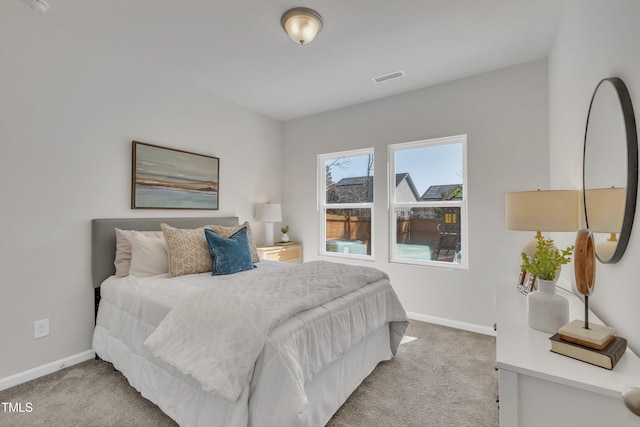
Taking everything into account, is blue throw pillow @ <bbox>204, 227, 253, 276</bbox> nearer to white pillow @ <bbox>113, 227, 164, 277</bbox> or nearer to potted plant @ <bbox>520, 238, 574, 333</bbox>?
white pillow @ <bbox>113, 227, 164, 277</bbox>

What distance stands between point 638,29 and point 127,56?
3.52m

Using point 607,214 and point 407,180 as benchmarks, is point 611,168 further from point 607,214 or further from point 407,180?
point 407,180

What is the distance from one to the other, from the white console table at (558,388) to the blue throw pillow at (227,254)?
209cm

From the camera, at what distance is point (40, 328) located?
7.41 feet

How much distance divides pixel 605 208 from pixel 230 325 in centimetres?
182

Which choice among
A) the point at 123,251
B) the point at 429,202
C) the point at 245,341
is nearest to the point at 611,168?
the point at 245,341

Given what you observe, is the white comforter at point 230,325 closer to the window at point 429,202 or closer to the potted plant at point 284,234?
the window at point 429,202

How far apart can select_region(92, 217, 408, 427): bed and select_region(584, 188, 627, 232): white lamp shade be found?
4.45 ft

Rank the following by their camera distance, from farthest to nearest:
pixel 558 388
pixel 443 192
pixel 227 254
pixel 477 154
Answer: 1. pixel 443 192
2. pixel 477 154
3. pixel 227 254
4. pixel 558 388

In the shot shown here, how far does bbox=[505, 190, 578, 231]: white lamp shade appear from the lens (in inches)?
66.9

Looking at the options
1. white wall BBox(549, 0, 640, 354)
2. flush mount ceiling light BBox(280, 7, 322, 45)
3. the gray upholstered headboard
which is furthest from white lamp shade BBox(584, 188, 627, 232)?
the gray upholstered headboard

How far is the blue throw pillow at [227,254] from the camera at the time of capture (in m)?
2.56

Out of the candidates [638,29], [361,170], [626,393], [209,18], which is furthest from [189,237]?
[638,29]

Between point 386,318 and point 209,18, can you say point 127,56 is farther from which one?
point 386,318
